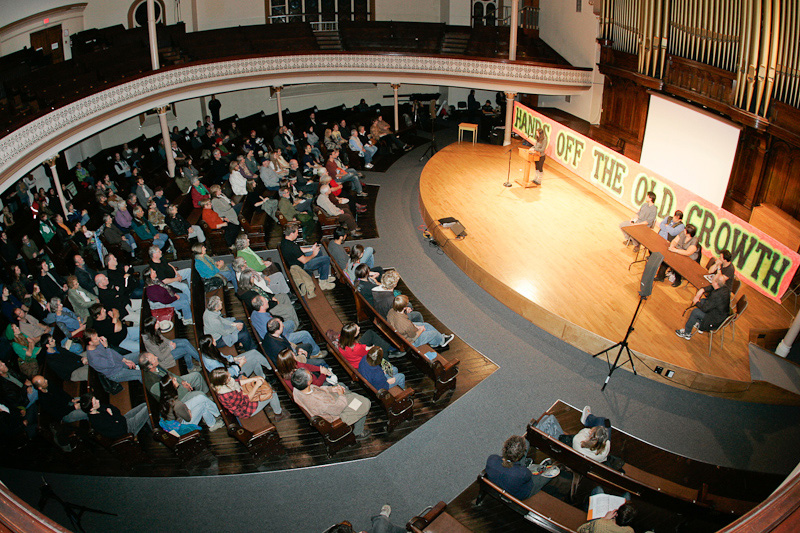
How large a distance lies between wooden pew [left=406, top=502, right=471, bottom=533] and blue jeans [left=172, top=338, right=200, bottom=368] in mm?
3884

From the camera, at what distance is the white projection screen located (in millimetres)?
9961

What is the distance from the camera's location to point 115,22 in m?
15.2

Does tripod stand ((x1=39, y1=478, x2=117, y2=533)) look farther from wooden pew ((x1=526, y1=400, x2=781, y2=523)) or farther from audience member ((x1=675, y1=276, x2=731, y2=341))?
audience member ((x1=675, y1=276, x2=731, y2=341))

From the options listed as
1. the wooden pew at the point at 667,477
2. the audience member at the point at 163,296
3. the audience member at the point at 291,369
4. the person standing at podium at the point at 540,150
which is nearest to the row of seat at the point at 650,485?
the wooden pew at the point at 667,477

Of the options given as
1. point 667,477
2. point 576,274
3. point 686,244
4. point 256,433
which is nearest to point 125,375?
point 256,433

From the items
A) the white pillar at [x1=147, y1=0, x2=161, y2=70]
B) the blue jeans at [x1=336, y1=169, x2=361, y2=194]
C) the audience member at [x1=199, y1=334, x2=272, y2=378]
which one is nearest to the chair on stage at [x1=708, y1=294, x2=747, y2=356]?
the audience member at [x1=199, y1=334, x2=272, y2=378]

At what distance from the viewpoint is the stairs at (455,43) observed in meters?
17.2

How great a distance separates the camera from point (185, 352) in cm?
712

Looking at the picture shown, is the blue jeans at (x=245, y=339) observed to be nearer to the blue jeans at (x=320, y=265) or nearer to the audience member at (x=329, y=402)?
the audience member at (x=329, y=402)

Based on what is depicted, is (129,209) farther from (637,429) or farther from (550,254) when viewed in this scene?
(637,429)

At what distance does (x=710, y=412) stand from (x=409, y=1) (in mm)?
17571

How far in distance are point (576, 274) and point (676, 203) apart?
215 centimetres

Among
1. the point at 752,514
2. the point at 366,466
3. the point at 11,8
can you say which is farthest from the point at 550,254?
the point at 11,8

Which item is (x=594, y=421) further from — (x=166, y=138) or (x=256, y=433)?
(x=166, y=138)
